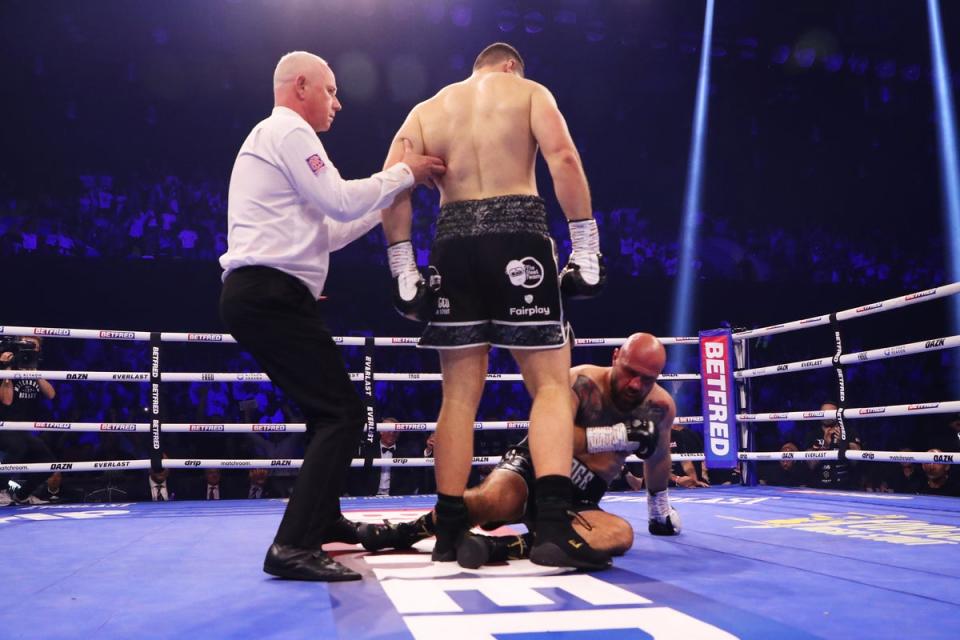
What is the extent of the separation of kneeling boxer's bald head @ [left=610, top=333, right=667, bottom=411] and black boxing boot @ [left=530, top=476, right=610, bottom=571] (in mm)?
503

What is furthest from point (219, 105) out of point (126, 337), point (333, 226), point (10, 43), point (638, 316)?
point (333, 226)

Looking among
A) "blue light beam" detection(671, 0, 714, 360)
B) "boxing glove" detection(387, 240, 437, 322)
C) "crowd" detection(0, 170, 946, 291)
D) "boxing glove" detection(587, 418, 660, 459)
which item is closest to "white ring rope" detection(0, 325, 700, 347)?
"boxing glove" detection(587, 418, 660, 459)

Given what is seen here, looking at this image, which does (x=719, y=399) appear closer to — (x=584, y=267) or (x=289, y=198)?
(x=584, y=267)

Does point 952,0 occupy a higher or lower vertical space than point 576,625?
higher

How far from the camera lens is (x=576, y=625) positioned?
4.17 ft

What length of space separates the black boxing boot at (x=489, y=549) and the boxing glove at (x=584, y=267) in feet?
2.19

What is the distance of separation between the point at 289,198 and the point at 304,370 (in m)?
0.44

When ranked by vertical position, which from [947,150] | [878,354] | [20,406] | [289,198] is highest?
[947,150]

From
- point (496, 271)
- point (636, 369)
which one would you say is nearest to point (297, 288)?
point (496, 271)

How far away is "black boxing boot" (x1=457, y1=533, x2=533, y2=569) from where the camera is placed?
6.14 ft

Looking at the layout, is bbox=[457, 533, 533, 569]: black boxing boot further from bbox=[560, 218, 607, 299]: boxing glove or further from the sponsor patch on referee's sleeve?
the sponsor patch on referee's sleeve

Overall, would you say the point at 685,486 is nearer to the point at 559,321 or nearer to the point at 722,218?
the point at 559,321

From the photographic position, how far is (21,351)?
444cm

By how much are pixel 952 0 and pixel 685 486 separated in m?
6.55
